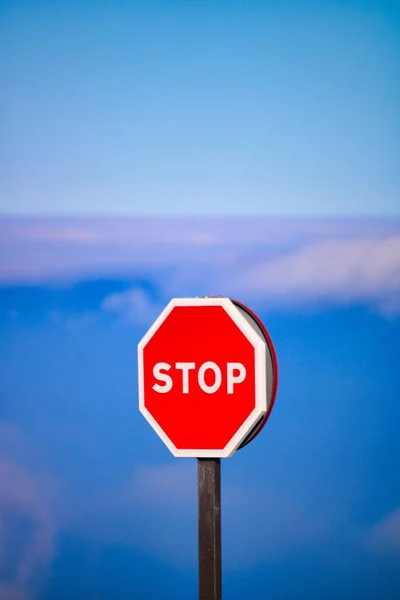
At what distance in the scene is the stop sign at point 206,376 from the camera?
1.61 m

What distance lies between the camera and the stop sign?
1.61 m

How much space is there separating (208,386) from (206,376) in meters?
0.02

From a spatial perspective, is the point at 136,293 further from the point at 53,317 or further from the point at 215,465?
the point at 215,465

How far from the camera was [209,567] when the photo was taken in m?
1.69

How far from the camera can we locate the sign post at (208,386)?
1.61 m

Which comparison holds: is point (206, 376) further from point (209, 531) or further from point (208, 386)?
point (209, 531)

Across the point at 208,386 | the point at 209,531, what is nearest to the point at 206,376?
the point at 208,386

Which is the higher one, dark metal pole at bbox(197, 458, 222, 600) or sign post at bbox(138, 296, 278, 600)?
sign post at bbox(138, 296, 278, 600)

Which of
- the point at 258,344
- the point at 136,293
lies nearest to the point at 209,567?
the point at 258,344

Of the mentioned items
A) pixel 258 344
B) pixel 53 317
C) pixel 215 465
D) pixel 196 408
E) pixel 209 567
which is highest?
pixel 53 317

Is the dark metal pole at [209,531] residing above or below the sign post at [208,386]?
below

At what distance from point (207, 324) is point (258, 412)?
0.18m

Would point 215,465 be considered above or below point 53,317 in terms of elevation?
below

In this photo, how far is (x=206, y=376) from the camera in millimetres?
1632
